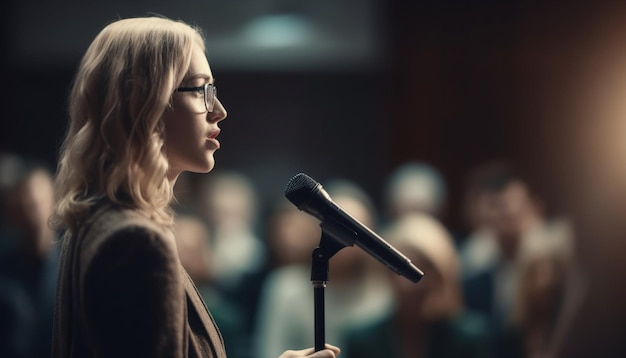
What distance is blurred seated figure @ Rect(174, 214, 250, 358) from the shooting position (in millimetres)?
4121

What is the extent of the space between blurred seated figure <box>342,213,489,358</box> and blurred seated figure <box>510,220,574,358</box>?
0.16 m

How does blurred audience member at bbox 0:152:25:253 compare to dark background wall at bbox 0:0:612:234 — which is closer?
blurred audience member at bbox 0:152:25:253

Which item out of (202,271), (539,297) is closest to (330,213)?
(539,297)

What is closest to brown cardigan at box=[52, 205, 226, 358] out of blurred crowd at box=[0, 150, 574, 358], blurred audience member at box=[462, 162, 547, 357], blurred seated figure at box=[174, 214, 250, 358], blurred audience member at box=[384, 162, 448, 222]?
blurred crowd at box=[0, 150, 574, 358]

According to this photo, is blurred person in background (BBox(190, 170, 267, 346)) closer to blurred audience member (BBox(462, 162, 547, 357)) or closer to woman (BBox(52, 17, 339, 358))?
blurred audience member (BBox(462, 162, 547, 357))

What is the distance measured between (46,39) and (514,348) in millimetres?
6254

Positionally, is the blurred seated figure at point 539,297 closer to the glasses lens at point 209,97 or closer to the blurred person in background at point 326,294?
the blurred person in background at point 326,294

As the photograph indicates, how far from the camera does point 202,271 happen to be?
4.39 metres

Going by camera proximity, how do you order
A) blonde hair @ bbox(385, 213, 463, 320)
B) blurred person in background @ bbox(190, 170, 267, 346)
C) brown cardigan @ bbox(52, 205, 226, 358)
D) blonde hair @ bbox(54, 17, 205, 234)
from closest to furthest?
brown cardigan @ bbox(52, 205, 226, 358)
blonde hair @ bbox(54, 17, 205, 234)
blonde hair @ bbox(385, 213, 463, 320)
blurred person in background @ bbox(190, 170, 267, 346)

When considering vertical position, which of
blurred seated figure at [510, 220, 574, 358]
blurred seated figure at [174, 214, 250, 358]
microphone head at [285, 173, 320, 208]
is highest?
microphone head at [285, 173, 320, 208]

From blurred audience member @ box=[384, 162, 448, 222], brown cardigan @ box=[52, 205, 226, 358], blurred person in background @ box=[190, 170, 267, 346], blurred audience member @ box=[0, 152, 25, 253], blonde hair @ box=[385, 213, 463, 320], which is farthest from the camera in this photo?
blurred person in background @ box=[190, 170, 267, 346]

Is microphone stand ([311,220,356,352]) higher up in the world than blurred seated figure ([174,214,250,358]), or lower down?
higher up

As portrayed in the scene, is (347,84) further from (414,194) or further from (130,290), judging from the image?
(130,290)

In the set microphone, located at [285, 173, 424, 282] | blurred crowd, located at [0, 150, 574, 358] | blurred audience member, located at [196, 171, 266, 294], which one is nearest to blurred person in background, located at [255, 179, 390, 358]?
blurred crowd, located at [0, 150, 574, 358]
